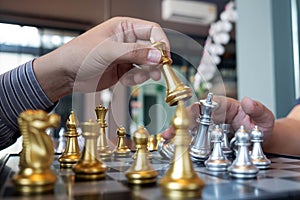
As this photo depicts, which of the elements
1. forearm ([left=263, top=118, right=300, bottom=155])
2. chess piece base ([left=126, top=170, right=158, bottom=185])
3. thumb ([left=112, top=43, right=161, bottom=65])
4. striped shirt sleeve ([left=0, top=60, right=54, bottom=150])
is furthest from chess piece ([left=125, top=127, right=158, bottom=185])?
forearm ([left=263, top=118, right=300, bottom=155])

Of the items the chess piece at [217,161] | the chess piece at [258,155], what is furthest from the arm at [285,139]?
the chess piece at [217,161]

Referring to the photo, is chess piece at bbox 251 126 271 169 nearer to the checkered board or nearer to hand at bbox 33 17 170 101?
the checkered board

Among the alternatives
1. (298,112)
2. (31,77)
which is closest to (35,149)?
(31,77)

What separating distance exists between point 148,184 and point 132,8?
3.36m

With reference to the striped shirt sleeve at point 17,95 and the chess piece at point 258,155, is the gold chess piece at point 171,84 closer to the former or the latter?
the chess piece at point 258,155

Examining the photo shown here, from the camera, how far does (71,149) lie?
0.74 metres

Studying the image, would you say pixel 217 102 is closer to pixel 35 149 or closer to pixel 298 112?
pixel 35 149

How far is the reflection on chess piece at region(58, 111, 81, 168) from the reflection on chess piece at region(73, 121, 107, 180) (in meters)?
0.12

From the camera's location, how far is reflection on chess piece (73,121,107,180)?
548mm

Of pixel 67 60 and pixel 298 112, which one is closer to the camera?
pixel 67 60

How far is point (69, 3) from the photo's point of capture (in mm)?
3375

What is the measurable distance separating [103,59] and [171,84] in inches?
8.1

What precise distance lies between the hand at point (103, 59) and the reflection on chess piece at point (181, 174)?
0.81 ft

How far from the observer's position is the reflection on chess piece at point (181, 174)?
45cm
